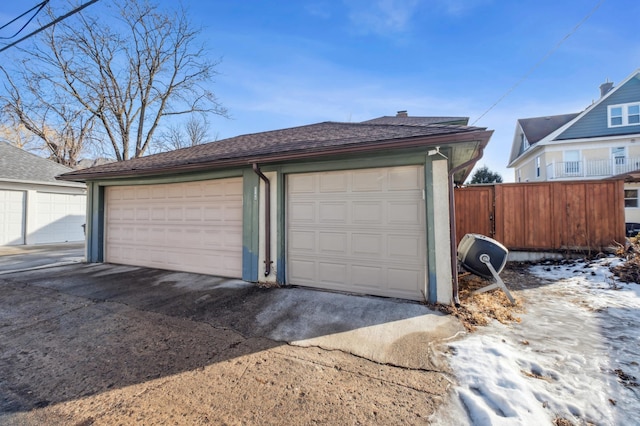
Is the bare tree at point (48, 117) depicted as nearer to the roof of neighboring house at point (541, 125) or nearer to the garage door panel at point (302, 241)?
the garage door panel at point (302, 241)

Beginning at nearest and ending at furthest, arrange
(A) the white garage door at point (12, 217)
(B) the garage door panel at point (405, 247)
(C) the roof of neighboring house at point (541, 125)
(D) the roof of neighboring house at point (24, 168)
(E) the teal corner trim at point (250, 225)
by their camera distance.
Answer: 1. (B) the garage door panel at point (405, 247)
2. (E) the teal corner trim at point (250, 225)
3. (A) the white garage door at point (12, 217)
4. (D) the roof of neighboring house at point (24, 168)
5. (C) the roof of neighboring house at point (541, 125)

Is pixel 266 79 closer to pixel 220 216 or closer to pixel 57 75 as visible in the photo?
pixel 220 216

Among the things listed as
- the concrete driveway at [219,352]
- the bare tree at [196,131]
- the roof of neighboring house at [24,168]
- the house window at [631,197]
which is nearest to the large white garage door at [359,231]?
the concrete driveway at [219,352]

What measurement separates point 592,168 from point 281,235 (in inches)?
698

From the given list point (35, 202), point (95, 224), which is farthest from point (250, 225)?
point (35, 202)

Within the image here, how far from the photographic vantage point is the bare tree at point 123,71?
1526cm

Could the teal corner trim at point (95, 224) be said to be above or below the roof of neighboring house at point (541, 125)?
below

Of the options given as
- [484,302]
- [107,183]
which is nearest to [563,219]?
[484,302]

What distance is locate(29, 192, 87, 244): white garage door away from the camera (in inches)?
476

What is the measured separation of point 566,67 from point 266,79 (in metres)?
8.84

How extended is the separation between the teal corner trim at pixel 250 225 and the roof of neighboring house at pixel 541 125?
59.8 ft

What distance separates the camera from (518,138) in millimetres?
20000

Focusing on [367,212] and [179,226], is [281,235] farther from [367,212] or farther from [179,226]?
[179,226]

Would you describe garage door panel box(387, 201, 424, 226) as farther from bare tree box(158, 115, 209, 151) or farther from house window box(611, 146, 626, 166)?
bare tree box(158, 115, 209, 151)
